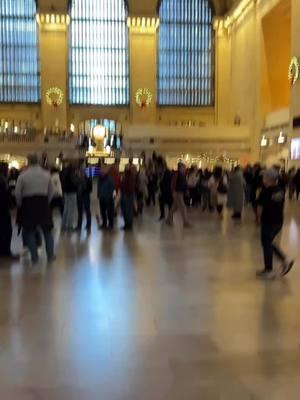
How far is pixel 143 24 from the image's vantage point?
43625 mm

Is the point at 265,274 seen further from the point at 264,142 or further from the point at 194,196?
the point at 264,142

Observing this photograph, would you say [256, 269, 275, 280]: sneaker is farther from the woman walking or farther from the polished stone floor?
the woman walking

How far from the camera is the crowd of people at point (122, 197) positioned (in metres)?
7.80

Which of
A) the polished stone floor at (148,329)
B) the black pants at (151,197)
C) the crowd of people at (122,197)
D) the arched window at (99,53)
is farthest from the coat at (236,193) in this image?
the arched window at (99,53)

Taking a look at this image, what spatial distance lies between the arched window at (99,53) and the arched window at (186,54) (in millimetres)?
2680

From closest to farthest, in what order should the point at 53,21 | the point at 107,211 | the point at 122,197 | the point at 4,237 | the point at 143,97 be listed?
the point at 4,237 → the point at 122,197 → the point at 107,211 → the point at 53,21 → the point at 143,97

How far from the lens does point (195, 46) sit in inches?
1770

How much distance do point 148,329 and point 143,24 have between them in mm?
40409

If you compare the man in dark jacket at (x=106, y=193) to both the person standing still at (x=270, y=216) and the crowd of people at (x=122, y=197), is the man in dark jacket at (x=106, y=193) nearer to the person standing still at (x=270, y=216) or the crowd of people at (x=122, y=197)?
the crowd of people at (x=122, y=197)

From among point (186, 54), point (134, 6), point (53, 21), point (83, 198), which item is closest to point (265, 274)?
point (83, 198)

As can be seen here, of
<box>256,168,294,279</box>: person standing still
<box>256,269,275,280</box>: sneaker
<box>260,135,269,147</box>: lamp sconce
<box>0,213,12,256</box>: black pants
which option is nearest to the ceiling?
<box>260,135,269,147</box>: lamp sconce

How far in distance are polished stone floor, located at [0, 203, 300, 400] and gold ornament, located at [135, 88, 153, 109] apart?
3518 cm

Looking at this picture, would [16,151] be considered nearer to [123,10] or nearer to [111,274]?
[123,10]

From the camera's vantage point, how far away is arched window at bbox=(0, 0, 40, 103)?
43750mm
